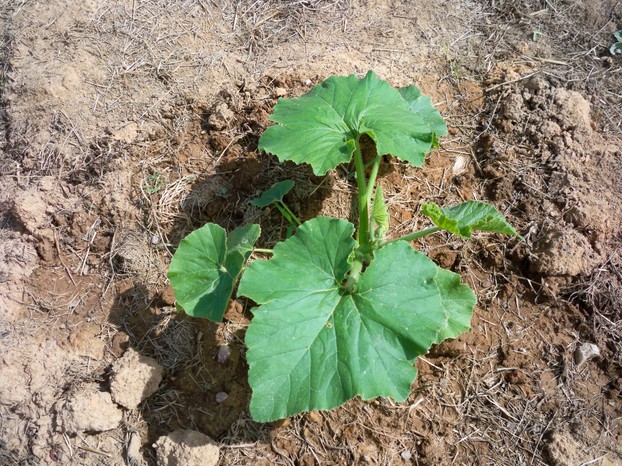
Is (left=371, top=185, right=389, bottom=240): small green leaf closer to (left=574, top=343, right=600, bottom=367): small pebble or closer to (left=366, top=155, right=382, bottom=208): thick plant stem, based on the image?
(left=366, top=155, right=382, bottom=208): thick plant stem

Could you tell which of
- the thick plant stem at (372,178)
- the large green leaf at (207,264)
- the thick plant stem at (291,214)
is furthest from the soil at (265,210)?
the large green leaf at (207,264)

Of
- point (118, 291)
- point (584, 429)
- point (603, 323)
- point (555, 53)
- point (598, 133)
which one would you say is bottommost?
point (584, 429)

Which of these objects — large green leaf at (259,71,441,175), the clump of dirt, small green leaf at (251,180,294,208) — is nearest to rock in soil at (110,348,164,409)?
small green leaf at (251,180,294,208)

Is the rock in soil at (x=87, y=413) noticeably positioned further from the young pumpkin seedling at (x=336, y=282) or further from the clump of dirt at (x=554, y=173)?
the clump of dirt at (x=554, y=173)

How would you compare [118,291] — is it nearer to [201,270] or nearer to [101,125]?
[201,270]

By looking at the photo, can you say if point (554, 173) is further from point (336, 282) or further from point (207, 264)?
point (207, 264)

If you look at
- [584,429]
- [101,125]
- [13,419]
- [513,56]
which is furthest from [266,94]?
[584,429]
